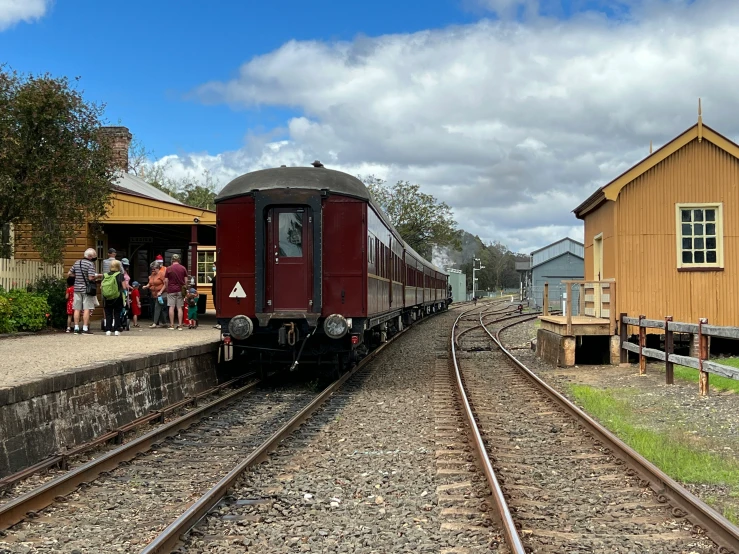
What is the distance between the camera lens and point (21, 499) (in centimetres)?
464

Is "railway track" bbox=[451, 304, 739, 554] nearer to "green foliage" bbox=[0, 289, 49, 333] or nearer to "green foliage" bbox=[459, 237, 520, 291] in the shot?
"green foliage" bbox=[0, 289, 49, 333]

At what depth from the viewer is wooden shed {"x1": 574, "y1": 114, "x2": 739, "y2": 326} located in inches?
529

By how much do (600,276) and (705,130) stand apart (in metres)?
3.61

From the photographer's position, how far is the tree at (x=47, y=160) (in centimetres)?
1377

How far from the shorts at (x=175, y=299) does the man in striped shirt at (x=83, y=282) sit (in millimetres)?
2109

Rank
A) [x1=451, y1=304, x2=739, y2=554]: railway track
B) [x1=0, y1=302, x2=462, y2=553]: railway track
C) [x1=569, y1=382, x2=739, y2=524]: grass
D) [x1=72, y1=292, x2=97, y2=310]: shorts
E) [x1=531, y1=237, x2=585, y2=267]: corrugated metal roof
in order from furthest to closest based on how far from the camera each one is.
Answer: [x1=531, y1=237, x2=585, y2=267]: corrugated metal roof < [x1=72, y1=292, x2=97, y2=310]: shorts < [x1=569, y1=382, x2=739, y2=524]: grass < [x1=0, y1=302, x2=462, y2=553]: railway track < [x1=451, y1=304, x2=739, y2=554]: railway track

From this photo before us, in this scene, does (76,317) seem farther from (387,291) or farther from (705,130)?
(705,130)

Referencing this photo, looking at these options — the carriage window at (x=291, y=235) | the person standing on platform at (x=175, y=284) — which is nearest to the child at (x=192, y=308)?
the person standing on platform at (x=175, y=284)

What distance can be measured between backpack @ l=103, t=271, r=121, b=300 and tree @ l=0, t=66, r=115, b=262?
262 cm

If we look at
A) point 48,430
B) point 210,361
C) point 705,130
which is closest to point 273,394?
point 210,361

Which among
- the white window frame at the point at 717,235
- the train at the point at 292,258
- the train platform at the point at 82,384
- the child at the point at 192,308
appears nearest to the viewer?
the train platform at the point at 82,384

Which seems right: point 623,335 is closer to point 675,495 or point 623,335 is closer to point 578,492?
point 578,492

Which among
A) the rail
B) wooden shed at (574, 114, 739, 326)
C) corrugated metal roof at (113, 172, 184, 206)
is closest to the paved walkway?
the rail

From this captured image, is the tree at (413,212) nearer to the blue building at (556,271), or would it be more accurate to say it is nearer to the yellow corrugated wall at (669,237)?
the blue building at (556,271)
